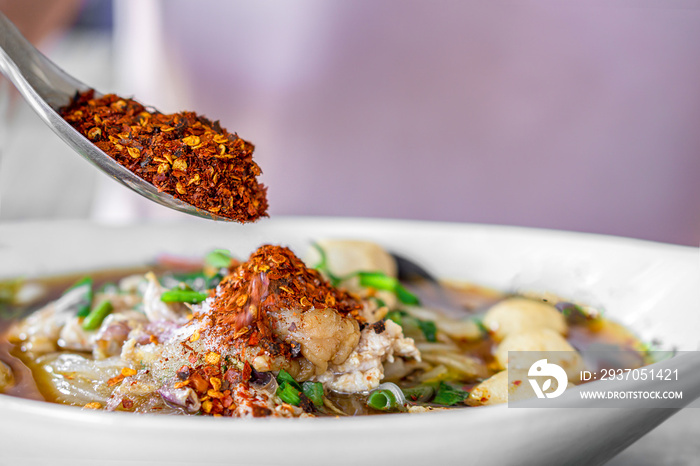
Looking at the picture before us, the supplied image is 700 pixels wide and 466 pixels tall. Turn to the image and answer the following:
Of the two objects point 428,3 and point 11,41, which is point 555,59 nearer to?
point 428,3

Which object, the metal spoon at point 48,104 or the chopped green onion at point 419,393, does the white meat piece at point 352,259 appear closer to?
the chopped green onion at point 419,393

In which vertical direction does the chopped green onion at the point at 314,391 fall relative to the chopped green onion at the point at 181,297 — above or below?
below

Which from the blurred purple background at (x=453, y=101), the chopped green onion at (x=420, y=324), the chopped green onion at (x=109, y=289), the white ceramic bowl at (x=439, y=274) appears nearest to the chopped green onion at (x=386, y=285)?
the chopped green onion at (x=420, y=324)

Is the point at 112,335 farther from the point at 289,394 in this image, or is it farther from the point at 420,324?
the point at 420,324

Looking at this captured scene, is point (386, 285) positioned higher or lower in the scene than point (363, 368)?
higher

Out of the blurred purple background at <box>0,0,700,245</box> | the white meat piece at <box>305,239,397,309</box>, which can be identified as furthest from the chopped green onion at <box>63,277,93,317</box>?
the blurred purple background at <box>0,0,700,245</box>

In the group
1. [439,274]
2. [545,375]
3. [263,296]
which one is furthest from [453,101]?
[263,296]
